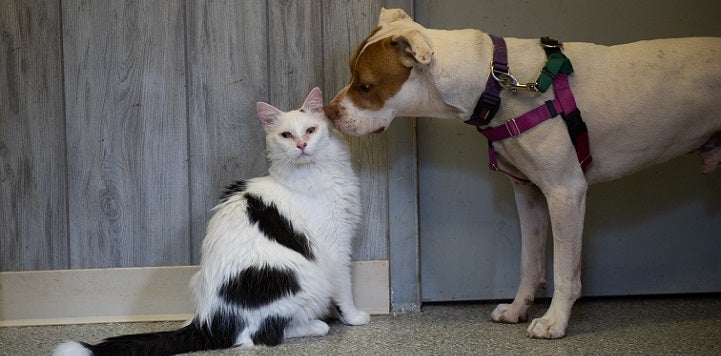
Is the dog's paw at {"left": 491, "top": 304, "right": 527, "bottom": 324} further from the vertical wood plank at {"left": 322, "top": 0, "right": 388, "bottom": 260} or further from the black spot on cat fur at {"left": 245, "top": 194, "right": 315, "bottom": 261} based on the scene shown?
the black spot on cat fur at {"left": 245, "top": 194, "right": 315, "bottom": 261}

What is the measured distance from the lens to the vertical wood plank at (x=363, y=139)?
102 inches

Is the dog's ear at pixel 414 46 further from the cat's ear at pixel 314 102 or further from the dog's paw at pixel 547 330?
the dog's paw at pixel 547 330

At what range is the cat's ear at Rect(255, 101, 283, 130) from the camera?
2.41 meters

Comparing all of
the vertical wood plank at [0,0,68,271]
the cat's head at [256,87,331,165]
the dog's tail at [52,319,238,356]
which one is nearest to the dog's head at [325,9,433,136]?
the cat's head at [256,87,331,165]

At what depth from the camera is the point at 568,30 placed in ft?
8.82

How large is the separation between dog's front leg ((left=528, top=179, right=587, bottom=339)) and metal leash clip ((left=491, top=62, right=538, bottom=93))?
29 cm

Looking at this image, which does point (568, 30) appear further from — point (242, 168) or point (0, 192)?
point (0, 192)

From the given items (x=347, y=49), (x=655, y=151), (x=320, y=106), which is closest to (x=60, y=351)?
(x=320, y=106)

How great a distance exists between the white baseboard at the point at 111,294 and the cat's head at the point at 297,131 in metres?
0.47

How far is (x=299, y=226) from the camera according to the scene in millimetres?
2338

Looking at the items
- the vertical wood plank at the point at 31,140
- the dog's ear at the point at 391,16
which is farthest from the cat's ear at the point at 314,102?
the vertical wood plank at the point at 31,140

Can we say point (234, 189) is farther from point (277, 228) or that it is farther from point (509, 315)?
point (509, 315)

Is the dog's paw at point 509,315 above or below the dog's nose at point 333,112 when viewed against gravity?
below

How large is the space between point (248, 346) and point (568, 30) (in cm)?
150
